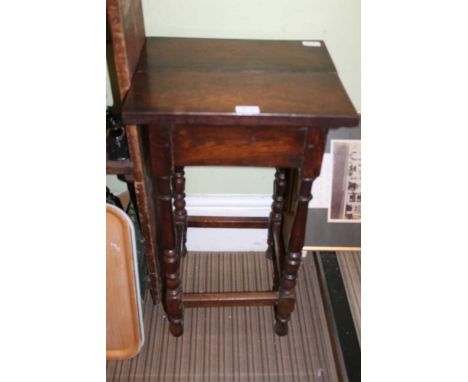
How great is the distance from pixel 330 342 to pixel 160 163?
0.85 meters

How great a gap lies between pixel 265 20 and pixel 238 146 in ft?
1.70

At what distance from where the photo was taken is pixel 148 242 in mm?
1377

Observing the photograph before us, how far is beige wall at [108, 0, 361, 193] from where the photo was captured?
132cm

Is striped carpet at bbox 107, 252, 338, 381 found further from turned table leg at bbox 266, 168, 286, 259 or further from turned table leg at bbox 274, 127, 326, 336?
turned table leg at bbox 266, 168, 286, 259

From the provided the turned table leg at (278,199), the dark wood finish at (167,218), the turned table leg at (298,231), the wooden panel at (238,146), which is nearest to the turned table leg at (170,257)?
the dark wood finish at (167,218)

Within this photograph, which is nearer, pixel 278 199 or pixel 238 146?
pixel 238 146

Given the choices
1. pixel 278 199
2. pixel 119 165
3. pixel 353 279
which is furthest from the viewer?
pixel 353 279

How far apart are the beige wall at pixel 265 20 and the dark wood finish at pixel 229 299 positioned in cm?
76

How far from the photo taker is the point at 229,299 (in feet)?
4.51

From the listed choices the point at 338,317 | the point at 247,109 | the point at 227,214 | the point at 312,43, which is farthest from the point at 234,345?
the point at 312,43

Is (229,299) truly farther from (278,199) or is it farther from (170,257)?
(278,199)

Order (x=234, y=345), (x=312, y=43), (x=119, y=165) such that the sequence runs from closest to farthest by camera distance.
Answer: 1. (x=119, y=165)
2. (x=312, y=43)
3. (x=234, y=345)

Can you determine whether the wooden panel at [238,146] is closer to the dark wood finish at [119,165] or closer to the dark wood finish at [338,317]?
the dark wood finish at [119,165]
